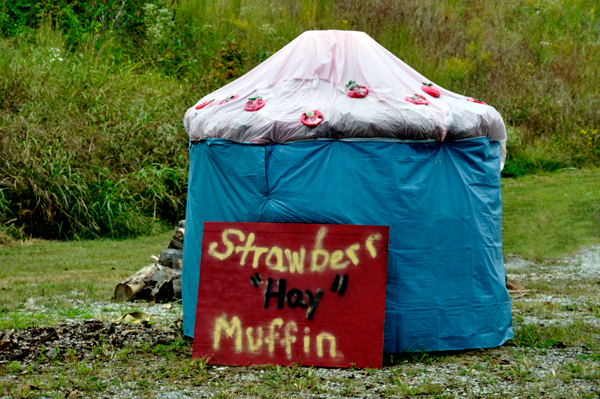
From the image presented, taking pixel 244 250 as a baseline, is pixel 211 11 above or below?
above

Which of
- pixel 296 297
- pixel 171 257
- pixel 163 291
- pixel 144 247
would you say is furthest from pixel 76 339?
pixel 144 247

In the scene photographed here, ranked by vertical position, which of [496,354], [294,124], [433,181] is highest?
[294,124]

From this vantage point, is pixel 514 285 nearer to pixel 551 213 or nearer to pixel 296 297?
pixel 296 297

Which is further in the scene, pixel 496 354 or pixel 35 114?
pixel 35 114

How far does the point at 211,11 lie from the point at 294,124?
14197mm

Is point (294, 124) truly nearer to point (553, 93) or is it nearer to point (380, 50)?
point (380, 50)

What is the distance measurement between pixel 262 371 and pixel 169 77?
11683 mm

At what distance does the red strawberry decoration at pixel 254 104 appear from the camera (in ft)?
15.8

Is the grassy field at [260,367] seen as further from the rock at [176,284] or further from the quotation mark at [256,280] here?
the quotation mark at [256,280]

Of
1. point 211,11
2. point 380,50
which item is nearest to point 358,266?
point 380,50

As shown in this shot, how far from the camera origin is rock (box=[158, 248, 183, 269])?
7156 millimetres

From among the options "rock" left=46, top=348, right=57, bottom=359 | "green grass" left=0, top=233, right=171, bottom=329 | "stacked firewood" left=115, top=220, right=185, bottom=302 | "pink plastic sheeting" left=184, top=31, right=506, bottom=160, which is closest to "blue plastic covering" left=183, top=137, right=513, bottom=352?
"pink plastic sheeting" left=184, top=31, right=506, bottom=160

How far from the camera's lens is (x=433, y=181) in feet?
15.5

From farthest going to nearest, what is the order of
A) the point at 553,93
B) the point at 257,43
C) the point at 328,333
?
1. the point at 553,93
2. the point at 257,43
3. the point at 328,333
